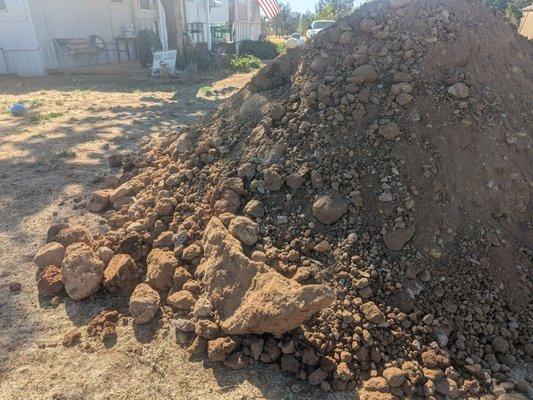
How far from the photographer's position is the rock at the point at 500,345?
2.17 metres

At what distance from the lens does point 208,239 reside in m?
2.57

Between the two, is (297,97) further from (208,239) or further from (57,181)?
(57,181)

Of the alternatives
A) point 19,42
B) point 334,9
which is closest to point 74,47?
point 19,42

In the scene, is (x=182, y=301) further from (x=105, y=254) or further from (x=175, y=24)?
(x=175, y=24)

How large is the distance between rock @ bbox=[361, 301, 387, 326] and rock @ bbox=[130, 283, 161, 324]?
Answer: 3.93 ft

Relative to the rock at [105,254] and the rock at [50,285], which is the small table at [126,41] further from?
the rock at [50,285]

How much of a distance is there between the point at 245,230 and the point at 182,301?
57 cm

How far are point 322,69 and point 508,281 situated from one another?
1.99 m

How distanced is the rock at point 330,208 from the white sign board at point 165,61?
9742 mm

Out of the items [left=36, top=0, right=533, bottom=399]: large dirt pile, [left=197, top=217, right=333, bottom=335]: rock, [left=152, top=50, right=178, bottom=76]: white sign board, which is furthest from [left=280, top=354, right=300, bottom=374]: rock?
[left=152, top=50, right=178, bottom=76]: white sign board

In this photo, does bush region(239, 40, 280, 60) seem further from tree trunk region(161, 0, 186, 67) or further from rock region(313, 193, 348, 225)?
rock region(313, 193, 348, 225)

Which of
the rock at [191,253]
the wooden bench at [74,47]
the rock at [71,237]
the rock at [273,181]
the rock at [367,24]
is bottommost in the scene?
the rock at [71,237]

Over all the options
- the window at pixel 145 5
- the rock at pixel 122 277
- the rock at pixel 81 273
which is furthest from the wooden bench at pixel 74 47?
the rock at pixel 122 277

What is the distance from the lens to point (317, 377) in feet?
6.60
